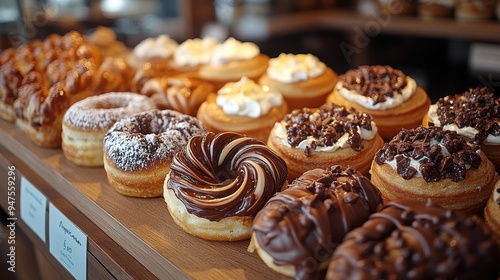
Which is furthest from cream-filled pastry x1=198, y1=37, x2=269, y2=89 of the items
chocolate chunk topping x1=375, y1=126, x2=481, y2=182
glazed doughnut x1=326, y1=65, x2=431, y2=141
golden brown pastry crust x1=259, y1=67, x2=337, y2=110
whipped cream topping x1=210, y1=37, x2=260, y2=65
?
chocolate chunk topping x1=375, y1=126, x2=481, y2=182

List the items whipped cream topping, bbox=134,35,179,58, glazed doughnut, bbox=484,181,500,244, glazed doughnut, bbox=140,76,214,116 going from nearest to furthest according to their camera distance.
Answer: glazed doughnut, bbox=484,181,500,244 < glazed doughnut, bbox=140,76,214,116 < whipped cream topping, bbox=134,35,179,58

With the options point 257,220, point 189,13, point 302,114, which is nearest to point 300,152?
point 302,114

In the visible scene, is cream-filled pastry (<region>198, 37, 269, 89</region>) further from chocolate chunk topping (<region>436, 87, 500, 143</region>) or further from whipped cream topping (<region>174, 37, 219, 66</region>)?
chocolate chunk topping (<region>436, 87, 500, 143</region>)

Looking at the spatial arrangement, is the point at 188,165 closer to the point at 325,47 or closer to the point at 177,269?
the point at 177,269

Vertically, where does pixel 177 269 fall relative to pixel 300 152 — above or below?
below

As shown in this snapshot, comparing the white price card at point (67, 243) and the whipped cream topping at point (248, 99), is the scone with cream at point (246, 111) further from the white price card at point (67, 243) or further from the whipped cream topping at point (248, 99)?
the white price card at point (67, 243)
